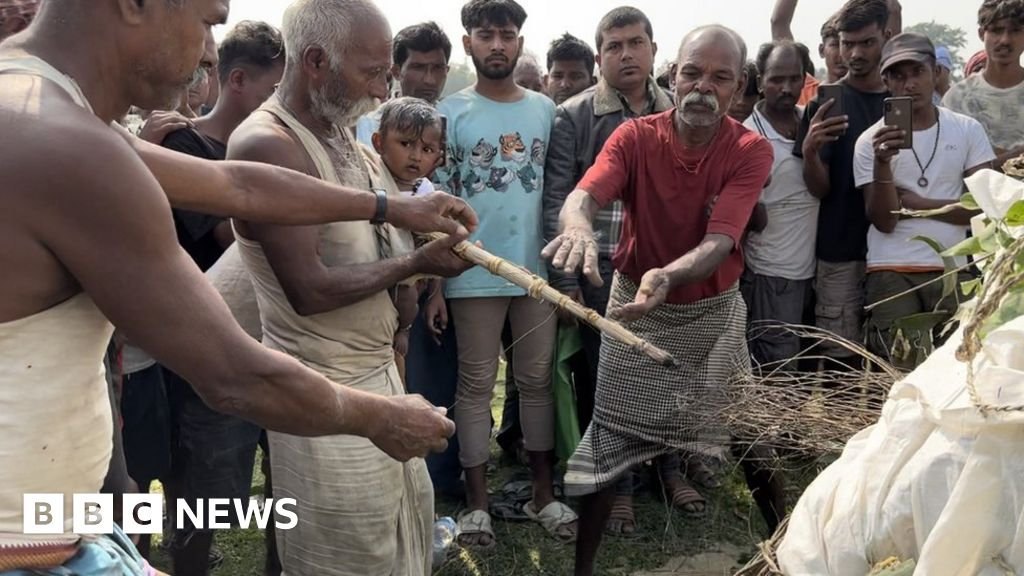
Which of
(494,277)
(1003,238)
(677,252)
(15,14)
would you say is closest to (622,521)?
(494,277)

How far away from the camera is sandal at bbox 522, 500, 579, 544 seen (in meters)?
4.31

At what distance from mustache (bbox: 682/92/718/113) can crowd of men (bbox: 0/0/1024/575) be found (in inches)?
0.4

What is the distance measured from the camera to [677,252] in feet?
12.2

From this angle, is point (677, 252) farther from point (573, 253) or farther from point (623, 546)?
point (623, 546)

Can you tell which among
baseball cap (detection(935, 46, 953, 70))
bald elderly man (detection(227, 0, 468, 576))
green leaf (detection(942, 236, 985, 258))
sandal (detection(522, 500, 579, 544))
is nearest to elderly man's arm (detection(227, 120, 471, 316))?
bald elderly man (detection(227, 0, 468, 576))

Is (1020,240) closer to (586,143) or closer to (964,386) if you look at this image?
(964,386)

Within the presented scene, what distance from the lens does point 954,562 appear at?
1.65 meters

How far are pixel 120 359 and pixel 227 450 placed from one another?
0.49 meters

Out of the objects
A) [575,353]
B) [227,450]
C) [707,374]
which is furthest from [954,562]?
[575,353]

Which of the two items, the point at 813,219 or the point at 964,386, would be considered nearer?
the point at 964,386

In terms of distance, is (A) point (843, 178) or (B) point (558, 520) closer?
(B) point (558, 520)

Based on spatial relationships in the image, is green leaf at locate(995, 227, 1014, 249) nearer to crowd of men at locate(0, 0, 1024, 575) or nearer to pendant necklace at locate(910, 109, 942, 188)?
crowd of men at locate(0, 0, 1024, 575)

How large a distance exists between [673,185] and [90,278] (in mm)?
2524

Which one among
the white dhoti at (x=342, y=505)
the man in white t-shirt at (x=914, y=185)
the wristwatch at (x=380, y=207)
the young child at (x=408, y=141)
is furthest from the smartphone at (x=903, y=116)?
the white dhoti at (x=342, y=505)
